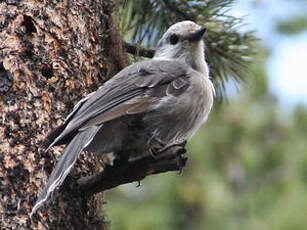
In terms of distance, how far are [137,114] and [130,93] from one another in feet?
0.42

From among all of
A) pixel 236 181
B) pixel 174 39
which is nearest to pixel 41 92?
pixel 174 39

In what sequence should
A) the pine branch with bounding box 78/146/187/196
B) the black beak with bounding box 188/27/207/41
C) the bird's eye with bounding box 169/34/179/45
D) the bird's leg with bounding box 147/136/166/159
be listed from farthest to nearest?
1. the bird's eye with bounding box 169/34/179/45
2. the black beak with bounding box 188/27/207/41
3. the bird's leg with bounding box 147/136/166/159
4. the pine branch with bounding box 78/146/187/196

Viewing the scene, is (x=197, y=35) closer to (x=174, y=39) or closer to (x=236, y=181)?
(x=174, y=39)

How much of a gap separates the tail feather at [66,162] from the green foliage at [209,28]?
1373mm

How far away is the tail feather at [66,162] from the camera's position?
2146 millimetres

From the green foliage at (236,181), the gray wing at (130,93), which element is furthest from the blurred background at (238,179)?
the gray wing at (130,93)

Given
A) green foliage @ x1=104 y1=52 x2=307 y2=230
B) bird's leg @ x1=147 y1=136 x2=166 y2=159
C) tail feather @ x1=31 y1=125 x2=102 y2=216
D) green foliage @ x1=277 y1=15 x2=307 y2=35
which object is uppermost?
tail feather @ x1=31 y1=125 x2=102 y2=216

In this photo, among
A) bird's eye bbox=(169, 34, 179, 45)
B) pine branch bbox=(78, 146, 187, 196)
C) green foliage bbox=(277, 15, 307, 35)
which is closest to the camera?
pine branch bbox=(78, 146, 187, 196)

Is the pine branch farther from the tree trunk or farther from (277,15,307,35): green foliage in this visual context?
(277,15,307,35): green foliage

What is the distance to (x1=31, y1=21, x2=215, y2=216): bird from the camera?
244cm

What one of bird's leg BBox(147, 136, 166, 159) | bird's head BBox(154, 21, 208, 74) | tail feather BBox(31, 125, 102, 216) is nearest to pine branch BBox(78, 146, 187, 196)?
tail feather BBox(31, 125, 102, 216)

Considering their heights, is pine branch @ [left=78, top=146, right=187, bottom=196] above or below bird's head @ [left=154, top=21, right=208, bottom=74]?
below

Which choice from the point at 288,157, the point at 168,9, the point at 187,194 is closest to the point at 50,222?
the point at 168,9

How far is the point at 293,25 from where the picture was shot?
394 inches
